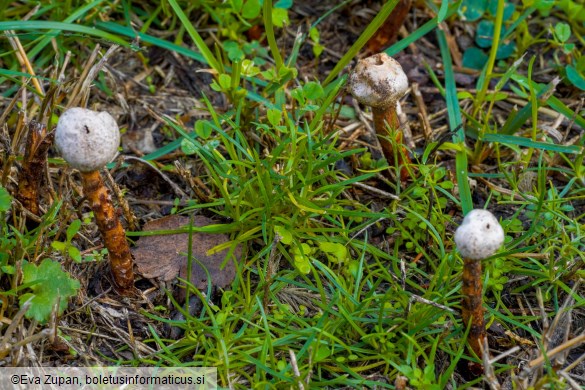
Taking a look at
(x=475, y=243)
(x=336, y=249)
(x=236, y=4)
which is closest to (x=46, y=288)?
(x=336, y=249)

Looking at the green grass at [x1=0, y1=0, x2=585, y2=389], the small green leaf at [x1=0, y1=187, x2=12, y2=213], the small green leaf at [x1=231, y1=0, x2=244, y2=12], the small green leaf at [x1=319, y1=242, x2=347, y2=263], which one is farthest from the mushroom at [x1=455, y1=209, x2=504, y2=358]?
the small green leaf at [x1=231, y1=0, x2=244, y2=12]

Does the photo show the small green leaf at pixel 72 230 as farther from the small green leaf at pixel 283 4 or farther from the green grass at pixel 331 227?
the small green leaf at pixel 283 4

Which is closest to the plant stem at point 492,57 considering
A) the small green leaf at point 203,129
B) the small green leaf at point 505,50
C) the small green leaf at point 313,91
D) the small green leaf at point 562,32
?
the small green leaf at point 562,32

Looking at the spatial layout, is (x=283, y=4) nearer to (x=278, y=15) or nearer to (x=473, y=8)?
(x=278, y=15)

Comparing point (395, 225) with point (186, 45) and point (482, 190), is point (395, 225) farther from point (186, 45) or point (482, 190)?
point (186, 45)

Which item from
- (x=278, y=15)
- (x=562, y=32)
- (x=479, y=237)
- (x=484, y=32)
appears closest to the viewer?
(x=479, y=237)

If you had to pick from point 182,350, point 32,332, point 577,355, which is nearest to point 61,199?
point 32,332
